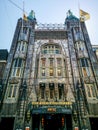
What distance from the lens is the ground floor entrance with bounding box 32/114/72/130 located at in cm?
1802

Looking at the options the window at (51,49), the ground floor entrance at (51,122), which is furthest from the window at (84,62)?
the ground floor entrance at (51,122)

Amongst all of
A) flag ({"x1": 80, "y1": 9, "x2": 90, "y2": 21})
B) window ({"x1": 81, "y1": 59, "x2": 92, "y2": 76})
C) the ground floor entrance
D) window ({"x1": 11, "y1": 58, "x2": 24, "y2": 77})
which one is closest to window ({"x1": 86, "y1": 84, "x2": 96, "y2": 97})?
window ({"x1": 81, "y1": 59, "x2": 92, "y2": 76})

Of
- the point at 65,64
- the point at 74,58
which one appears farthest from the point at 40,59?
the point at 74,58

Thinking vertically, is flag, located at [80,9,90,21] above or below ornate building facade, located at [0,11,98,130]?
above

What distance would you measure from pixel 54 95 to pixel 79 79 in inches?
183

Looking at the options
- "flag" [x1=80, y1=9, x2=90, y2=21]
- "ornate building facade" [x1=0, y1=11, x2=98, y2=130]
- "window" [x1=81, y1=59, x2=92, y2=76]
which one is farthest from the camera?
"flag" [x1=80, y1=9, x2=90, y2=21]

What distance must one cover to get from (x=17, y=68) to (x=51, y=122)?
987cm

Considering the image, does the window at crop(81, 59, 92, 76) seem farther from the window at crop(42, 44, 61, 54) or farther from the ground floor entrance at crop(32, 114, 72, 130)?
the ground floor entrance at crop(32, 114, 72, 130)

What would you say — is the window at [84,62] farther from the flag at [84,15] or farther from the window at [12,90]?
the window at [12,90]

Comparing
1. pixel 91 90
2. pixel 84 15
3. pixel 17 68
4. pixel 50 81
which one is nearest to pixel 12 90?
pixel 17 68

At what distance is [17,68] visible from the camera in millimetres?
21750

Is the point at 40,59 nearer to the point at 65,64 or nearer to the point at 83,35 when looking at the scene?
the point at 65,64

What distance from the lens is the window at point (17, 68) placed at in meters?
21.2

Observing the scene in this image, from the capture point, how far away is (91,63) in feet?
72.9
